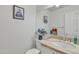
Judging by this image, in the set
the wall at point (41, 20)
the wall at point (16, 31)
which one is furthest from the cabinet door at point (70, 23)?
the wall at point (16, 31)

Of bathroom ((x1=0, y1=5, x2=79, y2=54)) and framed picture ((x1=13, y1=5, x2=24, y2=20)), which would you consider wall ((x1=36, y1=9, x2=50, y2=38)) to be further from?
framed picture ((x1=13, y1=5, x2=24, y2=20))

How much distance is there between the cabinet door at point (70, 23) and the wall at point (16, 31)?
69 centimetres

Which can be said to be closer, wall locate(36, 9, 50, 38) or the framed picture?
the framed picture

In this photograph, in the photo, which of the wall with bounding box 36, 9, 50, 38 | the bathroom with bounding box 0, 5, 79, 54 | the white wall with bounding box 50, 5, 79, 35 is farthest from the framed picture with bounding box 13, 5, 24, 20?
the white wall with bounding box 50, 5, 79, 35

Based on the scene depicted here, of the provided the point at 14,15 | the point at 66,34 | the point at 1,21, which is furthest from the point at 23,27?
the point at 66,34

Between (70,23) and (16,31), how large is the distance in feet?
2.92

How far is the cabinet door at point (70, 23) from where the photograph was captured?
1.31 metres

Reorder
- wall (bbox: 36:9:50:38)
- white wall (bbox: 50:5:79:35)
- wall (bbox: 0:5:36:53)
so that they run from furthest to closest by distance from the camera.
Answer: wall (bbox: 36:9:50:38), white wall (bbox: 50:5:79:35), wall (bbox: 0:5:36:53)

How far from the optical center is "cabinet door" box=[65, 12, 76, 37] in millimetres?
1314

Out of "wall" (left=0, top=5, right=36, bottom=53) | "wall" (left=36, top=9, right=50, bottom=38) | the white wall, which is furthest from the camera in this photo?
"wall" (left=36, top=9, right=50, bottom=38)

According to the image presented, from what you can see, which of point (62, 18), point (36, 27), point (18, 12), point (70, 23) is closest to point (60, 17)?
point (62, 18)

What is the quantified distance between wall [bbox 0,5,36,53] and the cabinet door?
2.28 ft

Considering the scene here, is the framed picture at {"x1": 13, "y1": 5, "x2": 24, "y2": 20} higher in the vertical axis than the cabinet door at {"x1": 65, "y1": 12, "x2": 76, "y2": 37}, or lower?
higher

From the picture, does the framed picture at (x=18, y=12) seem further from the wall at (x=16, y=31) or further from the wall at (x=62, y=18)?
the wall at (x=62, y=18)
